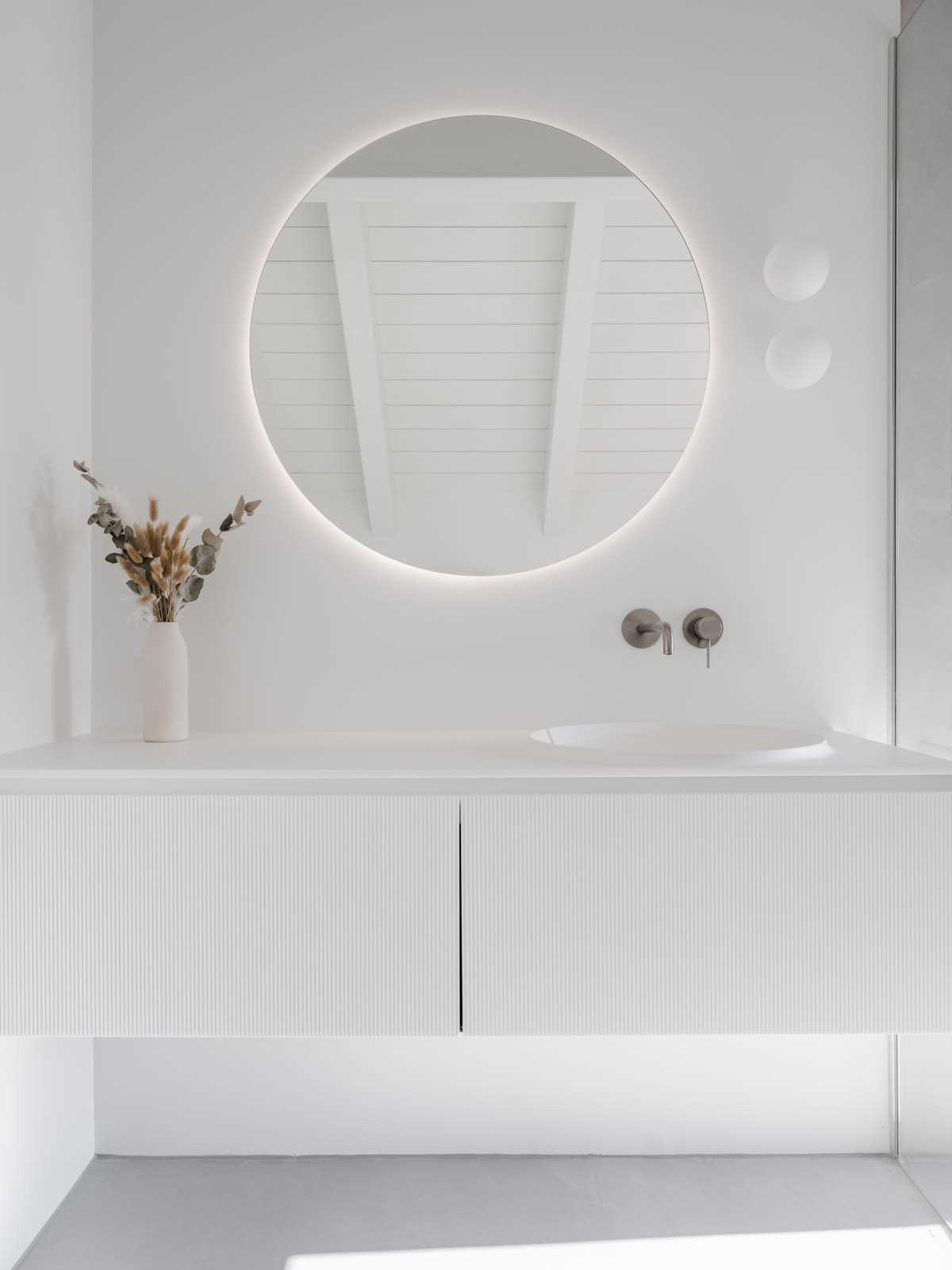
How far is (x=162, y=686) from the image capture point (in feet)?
5.48

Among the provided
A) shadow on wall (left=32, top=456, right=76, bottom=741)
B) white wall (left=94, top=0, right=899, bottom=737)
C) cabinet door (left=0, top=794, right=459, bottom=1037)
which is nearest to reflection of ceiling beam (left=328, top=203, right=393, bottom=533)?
white wall (left=94, top=0, right=899, bottom=737)

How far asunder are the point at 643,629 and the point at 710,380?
511mm

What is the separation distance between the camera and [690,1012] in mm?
1315

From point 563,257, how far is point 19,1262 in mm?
2021

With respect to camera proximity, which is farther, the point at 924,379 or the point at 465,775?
the point at 924,379

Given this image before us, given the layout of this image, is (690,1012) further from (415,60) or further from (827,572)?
(415,60)

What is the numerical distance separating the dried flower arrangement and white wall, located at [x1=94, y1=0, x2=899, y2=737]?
18 centimetres

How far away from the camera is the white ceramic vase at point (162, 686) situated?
65.7 inches

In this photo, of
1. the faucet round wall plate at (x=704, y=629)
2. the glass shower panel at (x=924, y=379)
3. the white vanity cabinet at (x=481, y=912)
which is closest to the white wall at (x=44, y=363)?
the white vanity cabinet at (x=481, y=912)

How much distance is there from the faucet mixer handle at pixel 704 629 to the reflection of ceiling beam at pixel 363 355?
2.01 feet

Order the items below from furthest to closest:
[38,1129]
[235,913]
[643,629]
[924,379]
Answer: [643,629]
[924,379]
[38,1129]
[235,913]

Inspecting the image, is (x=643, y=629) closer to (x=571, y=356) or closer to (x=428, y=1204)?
(x=571, y=356)

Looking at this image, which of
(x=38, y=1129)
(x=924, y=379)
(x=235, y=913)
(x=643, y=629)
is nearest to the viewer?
(x=235, y=913)

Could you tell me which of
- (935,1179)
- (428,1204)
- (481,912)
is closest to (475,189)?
(481,912)
